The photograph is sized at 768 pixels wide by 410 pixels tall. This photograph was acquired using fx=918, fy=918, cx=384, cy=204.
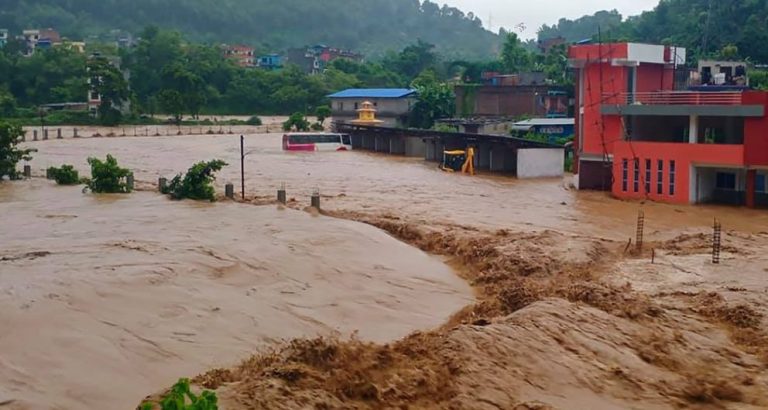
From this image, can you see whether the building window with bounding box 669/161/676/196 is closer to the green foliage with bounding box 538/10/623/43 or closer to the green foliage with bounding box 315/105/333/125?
the green foliage with bounding box 315/105/333/125

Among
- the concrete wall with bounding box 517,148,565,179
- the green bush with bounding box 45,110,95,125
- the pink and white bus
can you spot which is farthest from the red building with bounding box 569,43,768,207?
the green bush with bounding box 45,110,95,125

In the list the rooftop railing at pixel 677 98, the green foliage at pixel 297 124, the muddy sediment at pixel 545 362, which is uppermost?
the rooftop railing at pixel 677 98

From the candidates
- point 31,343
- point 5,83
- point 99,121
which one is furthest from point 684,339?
point 5,83

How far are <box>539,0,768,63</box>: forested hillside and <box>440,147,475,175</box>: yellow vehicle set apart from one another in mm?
9302

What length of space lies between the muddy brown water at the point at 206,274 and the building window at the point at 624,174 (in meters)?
1.05

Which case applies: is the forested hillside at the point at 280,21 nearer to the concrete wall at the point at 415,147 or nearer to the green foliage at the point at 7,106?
the green foliage at the point at 7,106

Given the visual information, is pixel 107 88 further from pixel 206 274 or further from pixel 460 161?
pixel 206 274

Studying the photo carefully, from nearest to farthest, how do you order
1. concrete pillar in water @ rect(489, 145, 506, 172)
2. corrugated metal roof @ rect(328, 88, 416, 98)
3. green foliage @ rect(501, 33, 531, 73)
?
concrete pillar in water @ rect(489, 145, 506, 172), corrugated metal roof @ rect(328, 88, 416, 98), green foliage @ rect(501, 33, 531, 73)

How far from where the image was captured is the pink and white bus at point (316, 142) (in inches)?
1757

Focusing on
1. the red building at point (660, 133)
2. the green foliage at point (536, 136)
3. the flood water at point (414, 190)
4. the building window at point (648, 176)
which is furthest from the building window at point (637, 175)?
the green foliage at point (536, 136)

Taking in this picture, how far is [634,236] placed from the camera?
19547mm

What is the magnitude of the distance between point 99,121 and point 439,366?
5526cm

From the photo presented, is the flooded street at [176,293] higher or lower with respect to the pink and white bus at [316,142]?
lower

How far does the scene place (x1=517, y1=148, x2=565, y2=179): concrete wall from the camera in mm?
32500
